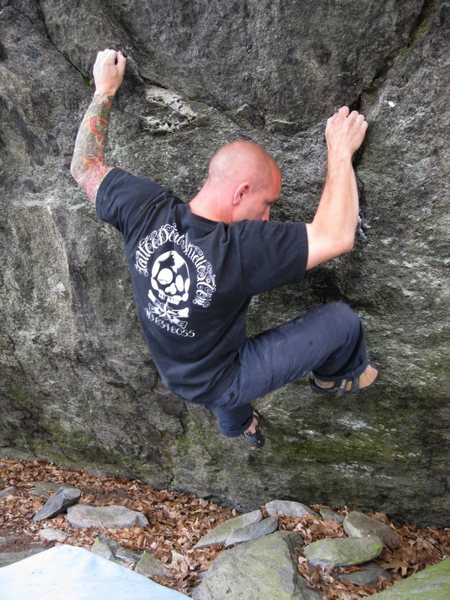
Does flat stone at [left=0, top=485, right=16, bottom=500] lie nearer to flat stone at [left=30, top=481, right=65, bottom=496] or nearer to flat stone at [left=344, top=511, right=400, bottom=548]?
flat stone at [left=30, top=481, right=65, bottom=496]

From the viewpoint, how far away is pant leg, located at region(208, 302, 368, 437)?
3633mm

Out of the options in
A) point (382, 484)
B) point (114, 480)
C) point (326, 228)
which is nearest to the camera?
point (326, 228)

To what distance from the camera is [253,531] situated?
536 cm


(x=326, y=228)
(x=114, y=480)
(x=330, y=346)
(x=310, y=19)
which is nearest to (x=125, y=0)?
(x=310, y=19)

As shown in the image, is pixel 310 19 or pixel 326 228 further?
pixel 310 19

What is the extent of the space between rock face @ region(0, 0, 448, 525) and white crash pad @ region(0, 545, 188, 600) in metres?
2.28

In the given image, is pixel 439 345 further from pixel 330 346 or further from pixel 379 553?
pixel 379 553

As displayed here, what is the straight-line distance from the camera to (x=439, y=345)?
4.17m

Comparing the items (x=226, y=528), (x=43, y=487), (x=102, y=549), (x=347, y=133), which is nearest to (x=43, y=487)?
(x=43, y=487)

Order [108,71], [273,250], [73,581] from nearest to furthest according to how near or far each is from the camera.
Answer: [73,581]
[273,250]
[108,71]

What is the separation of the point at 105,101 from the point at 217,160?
1.23 meters

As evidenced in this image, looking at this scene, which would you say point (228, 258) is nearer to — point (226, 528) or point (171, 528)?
point (226, 528)

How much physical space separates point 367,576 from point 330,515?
0.93 m

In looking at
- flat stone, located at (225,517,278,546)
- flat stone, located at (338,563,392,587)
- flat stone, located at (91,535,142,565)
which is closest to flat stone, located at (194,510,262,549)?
flat stone, located at (225,517,278,546)
